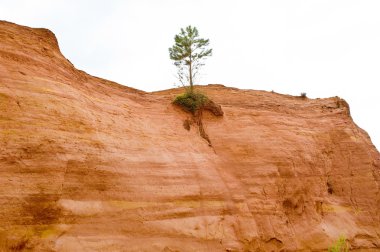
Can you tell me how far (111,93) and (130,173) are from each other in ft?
13.1

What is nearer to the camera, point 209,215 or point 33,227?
point 33,227

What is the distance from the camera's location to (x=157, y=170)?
11945 mm

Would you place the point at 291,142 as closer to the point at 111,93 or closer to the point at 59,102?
the point at 111,93

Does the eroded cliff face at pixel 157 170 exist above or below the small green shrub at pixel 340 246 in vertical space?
above

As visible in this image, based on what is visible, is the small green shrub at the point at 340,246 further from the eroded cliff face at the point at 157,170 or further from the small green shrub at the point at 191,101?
the small green shrub at the point at 191,101

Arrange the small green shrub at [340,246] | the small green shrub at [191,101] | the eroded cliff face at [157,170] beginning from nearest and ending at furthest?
the eroded cliff face at [157,170] < the small green shrub at [340,246] < the small green shrub at [191,101]

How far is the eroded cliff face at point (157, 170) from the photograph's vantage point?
917 cm

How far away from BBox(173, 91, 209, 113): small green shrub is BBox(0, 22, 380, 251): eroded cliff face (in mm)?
527

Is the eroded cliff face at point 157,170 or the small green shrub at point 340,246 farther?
the small green shrub at point 340,246

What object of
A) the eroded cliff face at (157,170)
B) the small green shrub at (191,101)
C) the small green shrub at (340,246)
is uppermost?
the small green shrub at (191,101)

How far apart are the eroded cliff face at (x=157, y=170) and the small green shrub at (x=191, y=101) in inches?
20.7

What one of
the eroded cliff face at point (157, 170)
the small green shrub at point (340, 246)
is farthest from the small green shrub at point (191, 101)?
the small green shrub at point (340, 246)

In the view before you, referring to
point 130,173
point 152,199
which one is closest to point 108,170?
point 130,173

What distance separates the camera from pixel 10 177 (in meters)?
8.67
